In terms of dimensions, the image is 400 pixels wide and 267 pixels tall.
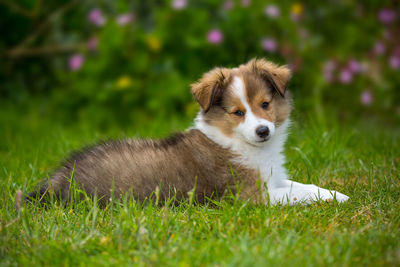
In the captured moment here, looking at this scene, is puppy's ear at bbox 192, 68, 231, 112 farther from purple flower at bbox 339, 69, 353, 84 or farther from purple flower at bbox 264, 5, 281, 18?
purple flower at bbox 339, 69, 353, 84

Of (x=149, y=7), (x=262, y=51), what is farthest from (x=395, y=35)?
(x=149, y=7)

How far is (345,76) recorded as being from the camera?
7.15 metres

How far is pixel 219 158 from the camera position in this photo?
364 centimetres

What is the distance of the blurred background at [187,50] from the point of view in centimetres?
663

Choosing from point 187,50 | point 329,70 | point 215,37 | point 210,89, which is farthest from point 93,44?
point 210,89

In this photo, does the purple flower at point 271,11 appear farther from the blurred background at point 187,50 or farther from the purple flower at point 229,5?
the purple flower at point 229,5

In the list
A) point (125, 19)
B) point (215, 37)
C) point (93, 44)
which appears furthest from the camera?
point (93, 44)

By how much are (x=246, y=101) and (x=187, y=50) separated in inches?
131

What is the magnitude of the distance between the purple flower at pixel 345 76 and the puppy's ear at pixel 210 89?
3897 mm

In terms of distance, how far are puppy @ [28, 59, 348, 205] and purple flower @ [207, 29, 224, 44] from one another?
8.55 feet

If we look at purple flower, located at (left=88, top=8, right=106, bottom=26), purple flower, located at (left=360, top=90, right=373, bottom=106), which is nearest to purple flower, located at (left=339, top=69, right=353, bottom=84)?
purple flower, located at (left=360, top=90, right=373, bottom=106)

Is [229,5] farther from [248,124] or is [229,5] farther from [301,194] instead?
[301,194]

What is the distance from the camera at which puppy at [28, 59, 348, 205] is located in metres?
3.39

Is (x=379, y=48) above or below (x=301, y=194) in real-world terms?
above
